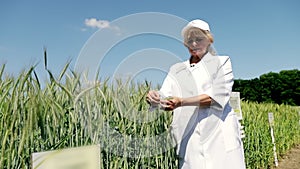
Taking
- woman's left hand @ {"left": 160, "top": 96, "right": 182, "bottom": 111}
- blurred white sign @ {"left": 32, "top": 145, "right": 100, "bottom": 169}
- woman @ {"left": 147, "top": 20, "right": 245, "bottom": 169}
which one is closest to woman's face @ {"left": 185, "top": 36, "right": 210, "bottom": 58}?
woman @ {"left": 147, "top": 20, "right": 245, "bottom": 169}

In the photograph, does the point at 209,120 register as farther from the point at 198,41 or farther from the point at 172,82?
the point at 198,41

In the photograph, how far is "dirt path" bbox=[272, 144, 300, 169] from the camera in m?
5.48

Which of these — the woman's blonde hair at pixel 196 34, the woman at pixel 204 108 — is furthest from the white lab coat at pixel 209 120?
the woman's blonde hair at pixel 196 34

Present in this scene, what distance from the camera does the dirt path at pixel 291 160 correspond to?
5.48 metres

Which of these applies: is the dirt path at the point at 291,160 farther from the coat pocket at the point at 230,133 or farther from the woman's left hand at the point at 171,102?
the woman's left hand at the point at 171,102

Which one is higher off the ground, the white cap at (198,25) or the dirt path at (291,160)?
the white cap at (198,25)

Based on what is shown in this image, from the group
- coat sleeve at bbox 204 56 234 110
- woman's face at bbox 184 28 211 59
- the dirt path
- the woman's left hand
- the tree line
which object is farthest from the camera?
the tree line

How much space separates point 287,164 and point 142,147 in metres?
4.58

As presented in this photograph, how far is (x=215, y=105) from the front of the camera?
1866mm

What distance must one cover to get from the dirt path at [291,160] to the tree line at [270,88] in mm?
13388

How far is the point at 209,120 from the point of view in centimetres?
191

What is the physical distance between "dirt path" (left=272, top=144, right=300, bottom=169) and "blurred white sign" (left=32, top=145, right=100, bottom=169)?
4858mm

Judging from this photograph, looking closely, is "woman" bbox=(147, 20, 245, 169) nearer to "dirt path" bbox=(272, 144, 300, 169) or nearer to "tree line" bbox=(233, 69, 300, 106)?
"dirt path" bbox=(272, 144, 300, 169)

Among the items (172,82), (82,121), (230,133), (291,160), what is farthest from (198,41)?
(291,160)
